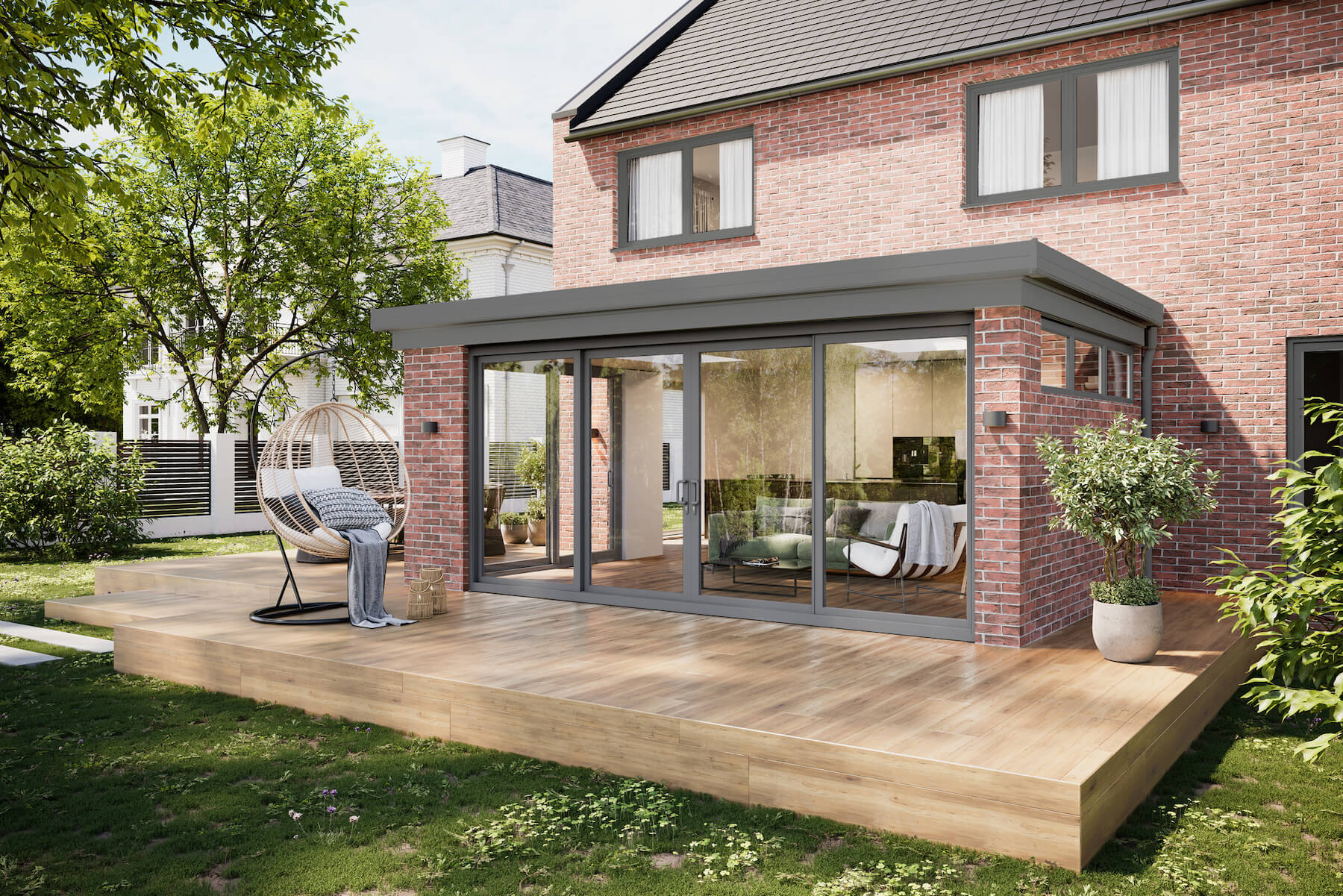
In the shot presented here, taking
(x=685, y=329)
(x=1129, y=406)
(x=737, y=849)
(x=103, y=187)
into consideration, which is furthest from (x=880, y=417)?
(x=103, y=187)

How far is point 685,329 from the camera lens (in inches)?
294

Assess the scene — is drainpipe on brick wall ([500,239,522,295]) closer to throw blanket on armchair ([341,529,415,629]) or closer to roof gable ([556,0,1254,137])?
roof gable ([556,0,1254,137])

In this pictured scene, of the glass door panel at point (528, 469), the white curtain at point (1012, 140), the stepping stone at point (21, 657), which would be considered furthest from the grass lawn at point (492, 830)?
the white curtain at point (1012, 140)

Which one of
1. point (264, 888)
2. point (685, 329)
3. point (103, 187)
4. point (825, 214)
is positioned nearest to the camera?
point (264, 888)

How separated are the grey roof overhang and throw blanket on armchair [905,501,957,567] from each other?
4.67 feet

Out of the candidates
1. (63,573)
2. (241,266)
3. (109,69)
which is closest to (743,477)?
(109,69)

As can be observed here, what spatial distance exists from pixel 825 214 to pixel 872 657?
6079 millimetres

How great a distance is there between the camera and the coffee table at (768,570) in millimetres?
7215

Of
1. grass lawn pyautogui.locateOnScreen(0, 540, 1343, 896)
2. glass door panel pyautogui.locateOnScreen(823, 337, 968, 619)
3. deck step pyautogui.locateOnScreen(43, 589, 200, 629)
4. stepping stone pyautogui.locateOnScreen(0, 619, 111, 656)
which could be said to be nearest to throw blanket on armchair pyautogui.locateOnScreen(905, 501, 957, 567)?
glass door panel pyautogui.locateOnScreen(823, 337, 968, 619)

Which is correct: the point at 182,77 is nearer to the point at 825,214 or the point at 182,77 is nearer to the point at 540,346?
the point at 540,346

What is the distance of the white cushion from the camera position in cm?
753

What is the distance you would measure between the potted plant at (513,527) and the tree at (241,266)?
33.5 ft

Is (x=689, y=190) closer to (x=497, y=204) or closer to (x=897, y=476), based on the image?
(x=897, y=476)

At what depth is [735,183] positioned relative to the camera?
37.2 feet
